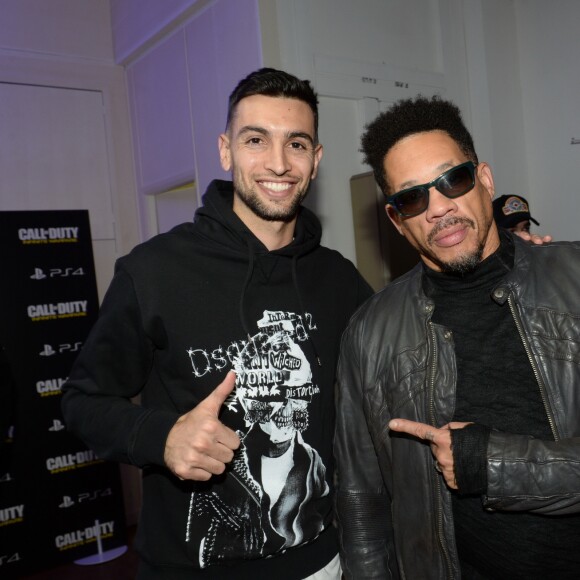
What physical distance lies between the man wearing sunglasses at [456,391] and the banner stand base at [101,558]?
2940 mm

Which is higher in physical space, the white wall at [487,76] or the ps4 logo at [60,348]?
the white wall at [487,76]

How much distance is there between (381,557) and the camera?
5.84 ft

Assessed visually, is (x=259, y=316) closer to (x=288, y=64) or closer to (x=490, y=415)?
(x=490, y=415)

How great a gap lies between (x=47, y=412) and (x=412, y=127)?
129 inches

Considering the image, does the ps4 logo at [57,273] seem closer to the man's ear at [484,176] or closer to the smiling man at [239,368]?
the smiling man at [239,368]

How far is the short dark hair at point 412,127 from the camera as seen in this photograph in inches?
70.5

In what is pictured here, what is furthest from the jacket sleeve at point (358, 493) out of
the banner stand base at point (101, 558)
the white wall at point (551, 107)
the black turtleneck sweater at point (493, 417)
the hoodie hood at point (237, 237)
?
the white wall at point (551, 107)

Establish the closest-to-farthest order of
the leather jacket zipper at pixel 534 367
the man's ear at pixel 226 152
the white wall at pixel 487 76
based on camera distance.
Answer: the leather jacket zipper at pixel 534 367, the man's ear at pixel 226 152, the white wall at pixel 487 76

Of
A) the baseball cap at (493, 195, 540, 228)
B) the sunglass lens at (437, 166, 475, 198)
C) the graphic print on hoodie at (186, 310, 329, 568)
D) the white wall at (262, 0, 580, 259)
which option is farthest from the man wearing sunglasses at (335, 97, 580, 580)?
the white wall at (262, 0, 580, 259)

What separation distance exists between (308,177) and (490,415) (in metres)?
0.91

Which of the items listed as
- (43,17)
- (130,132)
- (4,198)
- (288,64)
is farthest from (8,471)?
(43,17)

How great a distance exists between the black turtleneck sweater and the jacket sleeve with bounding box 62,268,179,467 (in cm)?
77

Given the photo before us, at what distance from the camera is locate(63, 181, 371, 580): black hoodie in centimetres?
168

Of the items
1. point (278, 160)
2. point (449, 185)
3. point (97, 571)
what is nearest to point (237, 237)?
point (278, 160)
